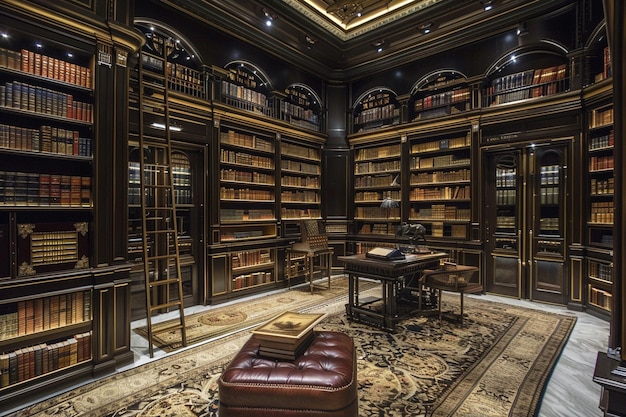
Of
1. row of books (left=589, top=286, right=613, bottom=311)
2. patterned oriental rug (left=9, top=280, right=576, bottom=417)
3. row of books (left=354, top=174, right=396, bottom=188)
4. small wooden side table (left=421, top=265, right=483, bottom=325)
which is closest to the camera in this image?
patterned oriental rug (left=9, top=280, right=576, bottom=417)

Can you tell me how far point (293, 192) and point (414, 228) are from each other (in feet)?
9.68

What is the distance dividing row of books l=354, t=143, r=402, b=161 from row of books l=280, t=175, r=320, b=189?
3.59 ft

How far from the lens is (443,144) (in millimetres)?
6113

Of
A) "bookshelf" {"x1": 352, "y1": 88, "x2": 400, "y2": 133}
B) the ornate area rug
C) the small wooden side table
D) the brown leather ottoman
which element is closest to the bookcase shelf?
"bookshelf" {"x1": 352, "y1": 88, "x2": 400, "y2": 133}

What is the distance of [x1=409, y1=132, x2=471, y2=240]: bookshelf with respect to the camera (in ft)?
19.2

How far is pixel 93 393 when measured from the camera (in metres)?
2.53

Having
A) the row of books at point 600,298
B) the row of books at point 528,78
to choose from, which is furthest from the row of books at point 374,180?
the row of books at point 600,298

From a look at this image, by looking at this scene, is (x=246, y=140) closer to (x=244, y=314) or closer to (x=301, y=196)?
(x=301, y=196)

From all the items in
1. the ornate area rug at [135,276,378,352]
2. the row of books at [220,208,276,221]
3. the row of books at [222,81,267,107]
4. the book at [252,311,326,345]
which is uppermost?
the row of books at [222,81,267,107]

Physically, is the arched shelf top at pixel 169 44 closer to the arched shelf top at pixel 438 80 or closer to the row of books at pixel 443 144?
the arched shelf top at pixel 438 80

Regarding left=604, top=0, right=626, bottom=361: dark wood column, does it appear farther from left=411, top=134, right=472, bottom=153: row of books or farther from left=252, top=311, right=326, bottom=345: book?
left=411, top=134, right=472, bottom=153: row of books

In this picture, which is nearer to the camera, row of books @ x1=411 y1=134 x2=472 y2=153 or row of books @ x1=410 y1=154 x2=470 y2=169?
row of books @ x1=411 y1=134 x2=472 y2=153

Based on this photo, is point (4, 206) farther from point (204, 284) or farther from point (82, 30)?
point (204, 284)

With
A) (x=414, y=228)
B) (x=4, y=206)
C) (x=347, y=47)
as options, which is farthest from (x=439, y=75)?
(x=4, y=206)
